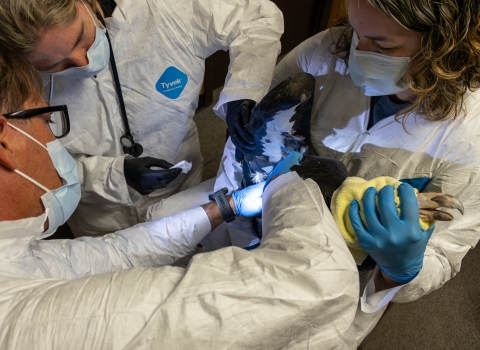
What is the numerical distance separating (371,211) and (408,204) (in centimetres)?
7

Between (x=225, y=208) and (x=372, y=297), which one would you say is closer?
(x=372, y=297)

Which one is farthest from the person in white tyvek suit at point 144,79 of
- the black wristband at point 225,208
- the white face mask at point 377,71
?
the white face mask at point 377,71

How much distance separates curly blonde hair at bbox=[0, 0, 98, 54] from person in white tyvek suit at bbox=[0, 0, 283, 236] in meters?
0.10

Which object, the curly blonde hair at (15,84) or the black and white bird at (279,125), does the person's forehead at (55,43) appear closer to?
the curly blonde hair at (15,84)

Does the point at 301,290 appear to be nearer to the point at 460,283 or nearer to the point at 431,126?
the point at 431,126

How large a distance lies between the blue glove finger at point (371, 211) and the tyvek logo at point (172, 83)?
0.83m

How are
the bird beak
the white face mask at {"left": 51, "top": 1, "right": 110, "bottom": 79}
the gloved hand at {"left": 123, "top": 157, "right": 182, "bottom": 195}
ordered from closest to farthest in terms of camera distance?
the bird beak → the white face mask at {"left": 51, "top": 1, "right": 110, "bottom": 79} → the gloved hand at {"left": 123, "top": 157, "right": 182, "bottom": 195}

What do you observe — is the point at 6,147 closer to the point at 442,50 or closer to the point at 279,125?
the point at 279,125

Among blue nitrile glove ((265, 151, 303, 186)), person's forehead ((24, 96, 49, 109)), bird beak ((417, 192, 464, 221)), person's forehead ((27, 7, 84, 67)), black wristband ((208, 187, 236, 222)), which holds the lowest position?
black wristband ((208, 187, 236, 222))

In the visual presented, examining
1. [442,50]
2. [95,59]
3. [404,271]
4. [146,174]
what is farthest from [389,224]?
[95,59]

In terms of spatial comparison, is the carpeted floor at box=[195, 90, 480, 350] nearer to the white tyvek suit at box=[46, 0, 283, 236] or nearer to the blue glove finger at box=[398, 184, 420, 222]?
the blue glove finger at box=[398, 184, 420, 222]

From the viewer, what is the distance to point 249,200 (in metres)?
1.08

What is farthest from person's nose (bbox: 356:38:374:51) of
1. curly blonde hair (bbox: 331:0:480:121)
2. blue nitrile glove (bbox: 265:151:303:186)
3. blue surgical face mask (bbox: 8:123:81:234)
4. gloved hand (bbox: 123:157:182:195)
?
blue surgical face mask (bbox: 8:123:81:234)

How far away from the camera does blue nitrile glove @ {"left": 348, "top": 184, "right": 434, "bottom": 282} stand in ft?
2.33
